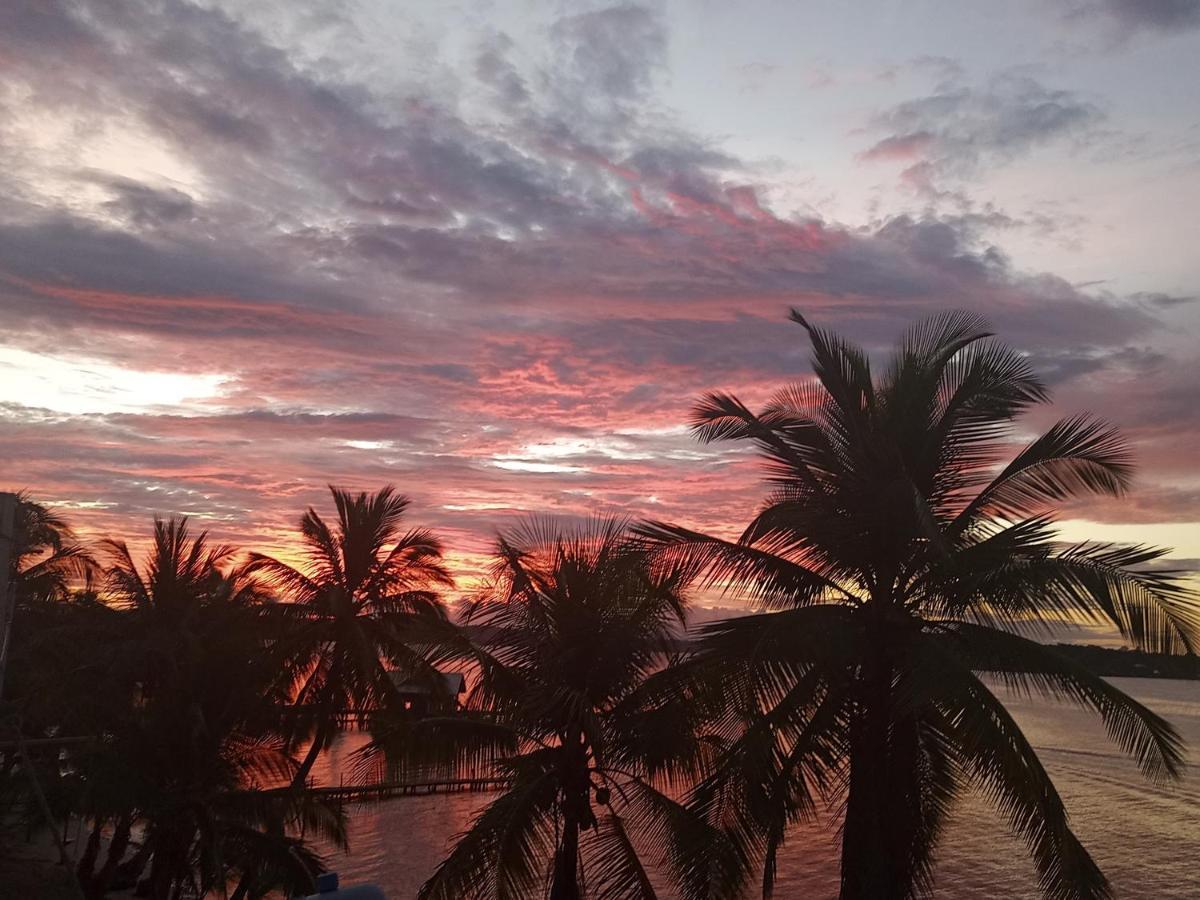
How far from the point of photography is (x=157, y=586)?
2625 centimetres

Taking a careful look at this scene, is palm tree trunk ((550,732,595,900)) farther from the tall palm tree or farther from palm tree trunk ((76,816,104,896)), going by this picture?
palm tree trunk ((76,816,104,896))

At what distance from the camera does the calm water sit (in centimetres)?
4031

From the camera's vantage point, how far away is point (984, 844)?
165 ft

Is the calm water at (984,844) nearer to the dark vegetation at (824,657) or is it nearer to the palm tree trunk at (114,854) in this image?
the palm tree trunk at (114,854)

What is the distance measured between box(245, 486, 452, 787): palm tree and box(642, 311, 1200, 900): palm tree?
36.1ft

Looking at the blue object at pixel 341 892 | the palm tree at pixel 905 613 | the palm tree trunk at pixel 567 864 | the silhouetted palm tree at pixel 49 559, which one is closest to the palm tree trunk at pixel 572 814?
the palm tree trunk at pixel 567 864

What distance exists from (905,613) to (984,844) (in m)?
44.8

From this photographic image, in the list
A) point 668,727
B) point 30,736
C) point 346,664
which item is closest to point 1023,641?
point 668,727

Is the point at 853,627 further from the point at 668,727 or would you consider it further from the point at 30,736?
the point at 30,736

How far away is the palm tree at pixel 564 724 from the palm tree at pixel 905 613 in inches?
43.3

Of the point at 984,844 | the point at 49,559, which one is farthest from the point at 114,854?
the point at 984,844

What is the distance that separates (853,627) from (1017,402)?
3.56 metres

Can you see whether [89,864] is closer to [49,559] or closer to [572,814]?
[49,559]

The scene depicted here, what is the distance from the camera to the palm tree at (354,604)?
21953mm
